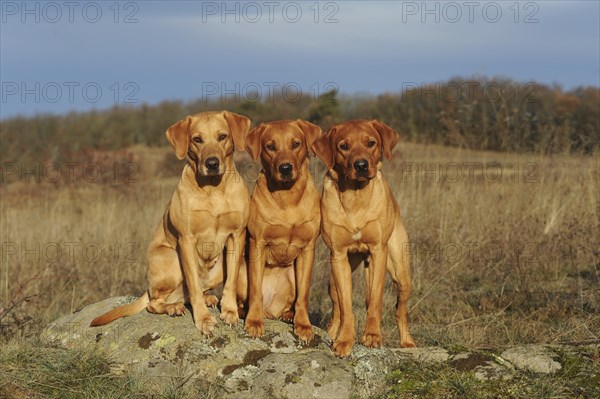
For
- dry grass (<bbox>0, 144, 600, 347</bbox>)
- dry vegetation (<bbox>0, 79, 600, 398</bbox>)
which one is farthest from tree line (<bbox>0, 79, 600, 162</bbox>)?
dry grass (<bbox>0, 144, 600, 347</bbox>)

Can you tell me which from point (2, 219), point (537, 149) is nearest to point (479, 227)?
point (537, 149)

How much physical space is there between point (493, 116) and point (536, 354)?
8.02 metres

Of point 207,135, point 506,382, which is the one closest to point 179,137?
point 207,135

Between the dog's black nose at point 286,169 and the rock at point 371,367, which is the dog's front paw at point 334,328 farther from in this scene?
the dog's black nose at point 286,169

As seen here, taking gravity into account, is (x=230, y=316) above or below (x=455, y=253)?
above

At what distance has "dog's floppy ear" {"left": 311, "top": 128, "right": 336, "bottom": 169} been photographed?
17.4 feet

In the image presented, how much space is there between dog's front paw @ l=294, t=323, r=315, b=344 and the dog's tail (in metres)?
1.33

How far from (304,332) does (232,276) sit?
2.31ft

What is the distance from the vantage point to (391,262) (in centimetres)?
579

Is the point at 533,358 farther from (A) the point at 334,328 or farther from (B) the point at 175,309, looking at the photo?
(B) the point at 175,309

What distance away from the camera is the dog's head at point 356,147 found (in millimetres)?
5121

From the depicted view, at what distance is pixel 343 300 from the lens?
5.18 meters

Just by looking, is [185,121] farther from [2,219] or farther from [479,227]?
[2,219]

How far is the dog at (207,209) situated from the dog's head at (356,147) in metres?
0.65
